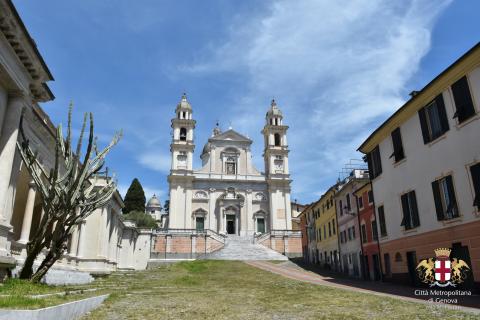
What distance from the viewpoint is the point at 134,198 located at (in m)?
72.6

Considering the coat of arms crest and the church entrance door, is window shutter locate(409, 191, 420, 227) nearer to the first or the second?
the coat of arms crest

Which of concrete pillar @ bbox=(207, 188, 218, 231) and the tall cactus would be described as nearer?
the tall cactus

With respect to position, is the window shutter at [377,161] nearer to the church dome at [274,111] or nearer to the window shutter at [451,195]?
the window shutter at [451,195]

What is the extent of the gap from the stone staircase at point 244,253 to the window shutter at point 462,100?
32371 millimetres

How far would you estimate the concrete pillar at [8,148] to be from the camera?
1236cm

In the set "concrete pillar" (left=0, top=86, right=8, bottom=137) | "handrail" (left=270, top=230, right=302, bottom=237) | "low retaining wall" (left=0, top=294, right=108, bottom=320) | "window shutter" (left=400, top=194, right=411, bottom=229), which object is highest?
"concrete pillar" (left=0, top=86, right=8, bottom=137)

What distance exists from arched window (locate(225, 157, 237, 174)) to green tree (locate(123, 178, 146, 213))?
20.8m

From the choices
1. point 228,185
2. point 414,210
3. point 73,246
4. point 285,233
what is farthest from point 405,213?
point 228,185

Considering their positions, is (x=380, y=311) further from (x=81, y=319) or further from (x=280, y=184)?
(x=280, y=184)

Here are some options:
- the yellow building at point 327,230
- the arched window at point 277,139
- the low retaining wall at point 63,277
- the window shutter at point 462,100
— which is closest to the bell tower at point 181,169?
the arched window at point 277,139

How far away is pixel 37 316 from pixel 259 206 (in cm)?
5529

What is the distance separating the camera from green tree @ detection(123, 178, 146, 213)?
71.5 meters

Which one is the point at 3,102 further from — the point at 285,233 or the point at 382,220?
the point at 285,233

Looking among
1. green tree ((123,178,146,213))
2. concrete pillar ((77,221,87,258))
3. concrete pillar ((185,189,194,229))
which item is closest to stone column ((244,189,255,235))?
concrete pillar ((185,189,194,229))
